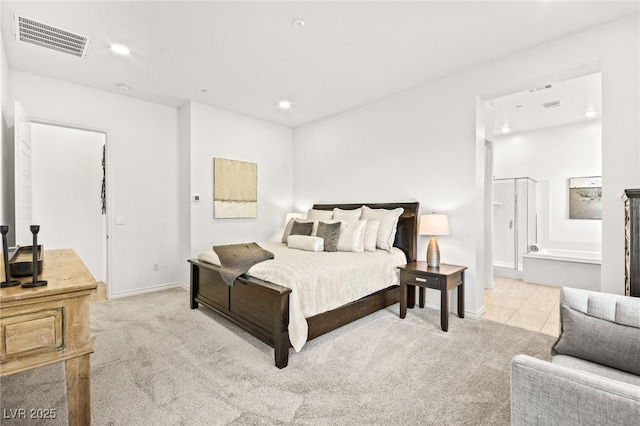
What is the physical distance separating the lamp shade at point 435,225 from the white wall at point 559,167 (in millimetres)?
3677

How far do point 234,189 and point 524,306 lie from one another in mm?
4309

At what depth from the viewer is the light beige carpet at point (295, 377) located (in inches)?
70.4

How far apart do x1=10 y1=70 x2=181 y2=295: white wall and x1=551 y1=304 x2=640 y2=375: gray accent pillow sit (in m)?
4.67

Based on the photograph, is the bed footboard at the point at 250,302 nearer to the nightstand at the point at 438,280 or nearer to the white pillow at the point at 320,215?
the nightstand at the point at 438,280

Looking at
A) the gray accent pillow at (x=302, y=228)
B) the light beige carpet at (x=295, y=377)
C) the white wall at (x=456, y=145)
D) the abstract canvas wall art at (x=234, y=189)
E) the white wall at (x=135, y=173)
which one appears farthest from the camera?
the abstract canvas wall art at (x=234, y=189)

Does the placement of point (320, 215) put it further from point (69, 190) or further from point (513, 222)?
point (69, 190)

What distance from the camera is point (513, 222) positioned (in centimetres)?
568

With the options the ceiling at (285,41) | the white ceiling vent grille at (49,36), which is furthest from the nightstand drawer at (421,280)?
the white ceiling vent grille at (49,36)

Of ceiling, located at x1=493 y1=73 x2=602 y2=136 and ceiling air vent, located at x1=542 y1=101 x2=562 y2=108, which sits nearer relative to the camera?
ceiling, located at x1=493 y1=73 x2=602 y2=136

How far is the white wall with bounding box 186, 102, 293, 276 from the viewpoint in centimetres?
449

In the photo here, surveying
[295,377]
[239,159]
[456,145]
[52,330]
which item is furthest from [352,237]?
[52,330]

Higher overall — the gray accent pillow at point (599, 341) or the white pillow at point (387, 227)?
the white pillow at point (387, 227)

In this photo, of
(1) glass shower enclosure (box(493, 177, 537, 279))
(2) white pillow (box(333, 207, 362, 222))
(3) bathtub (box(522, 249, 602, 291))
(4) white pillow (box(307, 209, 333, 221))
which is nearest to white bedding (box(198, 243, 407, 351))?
(2) white pillow (box(333, 207, 362, 222))

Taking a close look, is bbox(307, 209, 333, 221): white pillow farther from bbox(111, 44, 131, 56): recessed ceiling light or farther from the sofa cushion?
the sofa cushion
